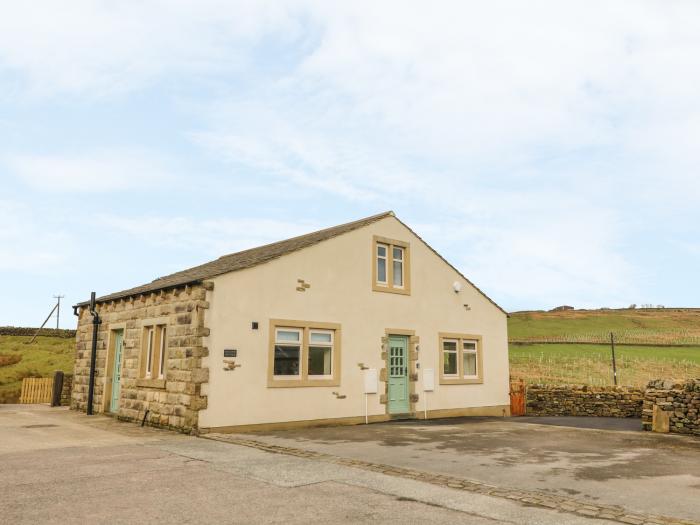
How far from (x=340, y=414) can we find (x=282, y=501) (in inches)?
358

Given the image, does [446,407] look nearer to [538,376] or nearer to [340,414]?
[340,414]

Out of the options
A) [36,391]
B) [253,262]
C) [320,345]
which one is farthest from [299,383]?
[36,391]

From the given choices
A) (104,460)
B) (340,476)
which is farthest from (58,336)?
(340,476)

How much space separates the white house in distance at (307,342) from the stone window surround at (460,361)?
49 mm

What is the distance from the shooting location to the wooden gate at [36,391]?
72.6 feet

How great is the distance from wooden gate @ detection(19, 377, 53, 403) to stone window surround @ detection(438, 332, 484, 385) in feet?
49.6

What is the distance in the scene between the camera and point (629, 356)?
129 feet

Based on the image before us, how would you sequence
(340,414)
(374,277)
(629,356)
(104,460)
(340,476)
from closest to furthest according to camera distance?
(340,476) < (104,460) < (340,414) < (374,277) < (629,356)

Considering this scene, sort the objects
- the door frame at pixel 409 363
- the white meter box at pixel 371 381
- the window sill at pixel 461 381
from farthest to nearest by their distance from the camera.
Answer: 1. the window sill at pixel 461 381
2. the door frame at pixel 409 363
3. the white meter box at pixel 371 381

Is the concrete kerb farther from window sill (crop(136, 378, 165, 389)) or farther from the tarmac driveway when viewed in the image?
window sill (crop(136, 378, 165, 389))

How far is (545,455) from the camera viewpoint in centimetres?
1015

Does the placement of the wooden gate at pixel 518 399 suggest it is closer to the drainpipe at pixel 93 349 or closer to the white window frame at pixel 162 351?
the white window frame at pixel 162 351

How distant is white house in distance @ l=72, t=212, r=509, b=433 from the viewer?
1319 cm

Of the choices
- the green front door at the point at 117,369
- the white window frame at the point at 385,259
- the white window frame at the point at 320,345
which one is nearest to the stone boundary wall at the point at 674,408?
the white window frame at the point at 385,259
